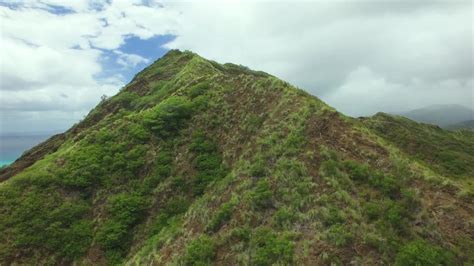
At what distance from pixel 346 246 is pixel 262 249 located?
417 centimetres

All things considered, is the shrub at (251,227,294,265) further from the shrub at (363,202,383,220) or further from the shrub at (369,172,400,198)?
the shrub at (369,172,400,198)

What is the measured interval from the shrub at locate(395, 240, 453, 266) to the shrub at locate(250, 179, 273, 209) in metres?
7.57

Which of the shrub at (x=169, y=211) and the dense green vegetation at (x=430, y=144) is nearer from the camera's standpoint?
the shrub at (x=169, y=211)

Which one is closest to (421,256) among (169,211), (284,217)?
(284,217)

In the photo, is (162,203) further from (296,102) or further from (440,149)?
(440,149)

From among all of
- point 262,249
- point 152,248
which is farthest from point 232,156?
point 262,249

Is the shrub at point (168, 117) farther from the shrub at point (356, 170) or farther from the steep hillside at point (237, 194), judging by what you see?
the shrub at point (356, 170)

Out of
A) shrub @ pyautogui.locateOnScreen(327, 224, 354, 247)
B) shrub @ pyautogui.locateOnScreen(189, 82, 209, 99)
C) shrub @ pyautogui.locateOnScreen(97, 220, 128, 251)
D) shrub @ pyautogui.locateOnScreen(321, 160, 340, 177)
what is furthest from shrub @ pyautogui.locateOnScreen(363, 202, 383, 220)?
shrub @ pyautogui.locateOnScreen(189, 82, 209, 99)

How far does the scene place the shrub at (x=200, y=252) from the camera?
66.0 ft

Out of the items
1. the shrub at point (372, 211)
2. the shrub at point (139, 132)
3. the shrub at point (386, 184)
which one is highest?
the shrub at point (139, 132)

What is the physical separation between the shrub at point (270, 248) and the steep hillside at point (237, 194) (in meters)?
0.06

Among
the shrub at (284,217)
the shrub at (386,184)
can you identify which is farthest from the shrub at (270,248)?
the shrub at (386,184)

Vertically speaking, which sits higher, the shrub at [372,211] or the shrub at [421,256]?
the shrub at [372,211]

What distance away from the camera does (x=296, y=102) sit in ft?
96.5
